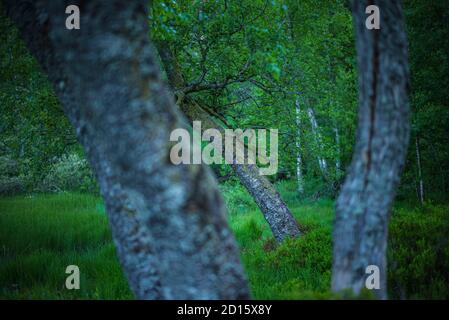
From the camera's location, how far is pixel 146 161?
7.13 feet

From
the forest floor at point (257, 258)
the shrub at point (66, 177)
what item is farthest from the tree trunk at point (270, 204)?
the shrub at point (66, 177)

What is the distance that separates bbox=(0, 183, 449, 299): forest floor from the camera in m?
3.96

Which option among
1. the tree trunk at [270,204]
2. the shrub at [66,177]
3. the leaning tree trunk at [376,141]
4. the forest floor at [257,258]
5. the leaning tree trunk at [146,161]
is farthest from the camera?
the shrub at [66,177]

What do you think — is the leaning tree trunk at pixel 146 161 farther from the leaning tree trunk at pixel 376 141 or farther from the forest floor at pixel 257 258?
the forest floor at pixel 257 258

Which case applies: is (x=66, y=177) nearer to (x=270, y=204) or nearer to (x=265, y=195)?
(x=265, y=195)

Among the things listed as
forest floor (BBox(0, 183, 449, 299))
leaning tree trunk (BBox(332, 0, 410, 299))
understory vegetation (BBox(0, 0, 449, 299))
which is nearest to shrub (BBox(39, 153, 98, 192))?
understory vegetation (BBox(0, 0, 449, 299))

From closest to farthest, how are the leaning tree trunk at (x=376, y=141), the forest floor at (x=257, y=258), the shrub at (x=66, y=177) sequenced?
the leaning tree trunk at (x=376, y=141) < the forest floor at (x=257, y=258) < the shrub at (x=66, y=177)

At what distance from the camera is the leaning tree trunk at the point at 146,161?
216 cm

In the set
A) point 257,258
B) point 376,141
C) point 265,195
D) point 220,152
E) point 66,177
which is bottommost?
point 257,258

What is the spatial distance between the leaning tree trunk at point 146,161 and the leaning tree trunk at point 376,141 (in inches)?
35.3

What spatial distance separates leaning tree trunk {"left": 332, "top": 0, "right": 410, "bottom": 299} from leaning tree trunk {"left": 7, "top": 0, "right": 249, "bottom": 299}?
90cm

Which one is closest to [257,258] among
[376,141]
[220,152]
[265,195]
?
[265,195]

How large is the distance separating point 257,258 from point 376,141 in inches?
176
